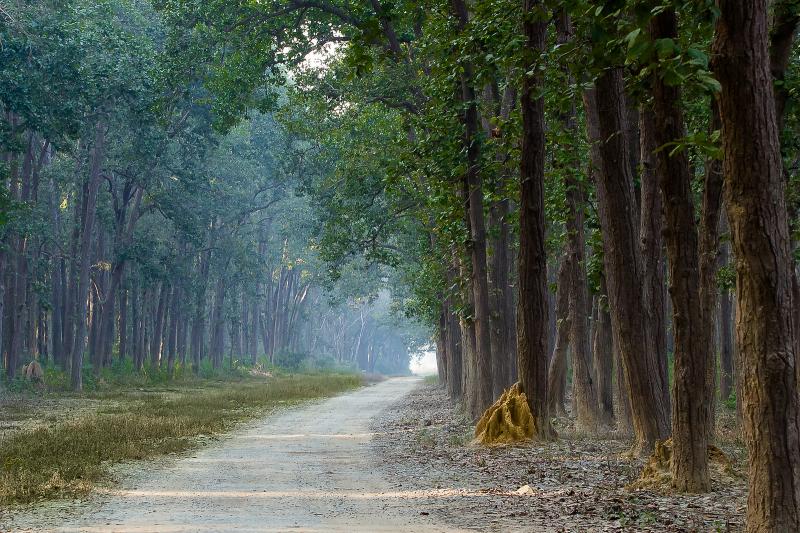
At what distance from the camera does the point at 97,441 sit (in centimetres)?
1619

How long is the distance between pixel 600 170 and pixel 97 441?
917 cm

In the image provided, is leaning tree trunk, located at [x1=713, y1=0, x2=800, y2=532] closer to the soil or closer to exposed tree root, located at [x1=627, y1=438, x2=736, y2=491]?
the soil

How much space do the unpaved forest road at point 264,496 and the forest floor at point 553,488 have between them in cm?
49

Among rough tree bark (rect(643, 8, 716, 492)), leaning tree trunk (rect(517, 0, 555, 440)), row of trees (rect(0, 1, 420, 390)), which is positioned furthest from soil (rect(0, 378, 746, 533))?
row of trees (rect(0, 1, 420, 390))

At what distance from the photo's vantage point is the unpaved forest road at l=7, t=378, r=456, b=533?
346 inches

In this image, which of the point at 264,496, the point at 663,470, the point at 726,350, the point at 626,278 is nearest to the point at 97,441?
the point at 264,496

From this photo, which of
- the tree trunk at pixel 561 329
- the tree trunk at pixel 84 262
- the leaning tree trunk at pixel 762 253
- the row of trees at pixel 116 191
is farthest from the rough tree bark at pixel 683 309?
the tree trunk at pixel 84 262

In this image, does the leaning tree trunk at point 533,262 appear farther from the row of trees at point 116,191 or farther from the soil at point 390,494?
the row of trees at point 116,191

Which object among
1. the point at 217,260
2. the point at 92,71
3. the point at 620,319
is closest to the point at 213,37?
the point at 92,71

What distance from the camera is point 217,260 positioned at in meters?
64.0

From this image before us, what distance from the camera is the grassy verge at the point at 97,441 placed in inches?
448

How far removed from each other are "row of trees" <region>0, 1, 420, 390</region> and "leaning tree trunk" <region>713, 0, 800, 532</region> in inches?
810

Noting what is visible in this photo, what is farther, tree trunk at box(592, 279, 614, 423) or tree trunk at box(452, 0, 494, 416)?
tree trunk at box(452, 0, 494, 416)

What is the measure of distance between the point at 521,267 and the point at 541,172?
5.35ft
